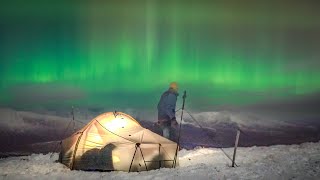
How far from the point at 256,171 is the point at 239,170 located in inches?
20.0

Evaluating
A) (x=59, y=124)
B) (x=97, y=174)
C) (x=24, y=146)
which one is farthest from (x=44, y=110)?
(x=97, y=174)

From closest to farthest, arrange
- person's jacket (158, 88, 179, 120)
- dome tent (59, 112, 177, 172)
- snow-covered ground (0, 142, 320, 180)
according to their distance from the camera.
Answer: snow-covered ground (0, 142, 320, 180)
dome tent (59, 112, 177, 172)
person's jacket (158, 88, 179, 120)

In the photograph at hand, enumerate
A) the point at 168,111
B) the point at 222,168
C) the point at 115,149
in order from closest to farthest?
the point at 222,168
the point at 115,149
the point at 168,111

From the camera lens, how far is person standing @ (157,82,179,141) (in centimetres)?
1584

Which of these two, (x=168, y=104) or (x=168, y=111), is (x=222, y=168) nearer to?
(x=168, y=111)

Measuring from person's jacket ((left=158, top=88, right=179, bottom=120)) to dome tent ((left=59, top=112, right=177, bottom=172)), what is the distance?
195 centimetres

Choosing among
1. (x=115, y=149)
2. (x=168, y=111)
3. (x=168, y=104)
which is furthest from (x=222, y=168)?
(x=168, y=104)

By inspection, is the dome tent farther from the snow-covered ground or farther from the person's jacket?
the person's jacket

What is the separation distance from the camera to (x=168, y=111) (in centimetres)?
1578

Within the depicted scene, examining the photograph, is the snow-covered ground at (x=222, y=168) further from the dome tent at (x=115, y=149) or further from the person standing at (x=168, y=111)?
the person standing at (x=168, y=111)

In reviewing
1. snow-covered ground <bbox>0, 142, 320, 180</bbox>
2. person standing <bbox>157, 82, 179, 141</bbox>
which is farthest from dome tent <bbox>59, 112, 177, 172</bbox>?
person standing <bbox>157, 82, 179, 141</bbox>

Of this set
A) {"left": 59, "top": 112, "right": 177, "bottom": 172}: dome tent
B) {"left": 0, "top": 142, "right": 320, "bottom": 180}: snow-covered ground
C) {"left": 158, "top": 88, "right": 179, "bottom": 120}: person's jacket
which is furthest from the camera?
{"left": 158, "top": 88, "right": 179, "bottom": 120}: person's jacket

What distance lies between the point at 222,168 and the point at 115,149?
3.68 meters

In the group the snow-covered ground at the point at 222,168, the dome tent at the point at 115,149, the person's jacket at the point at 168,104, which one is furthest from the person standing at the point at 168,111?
the dome tent at the point at 115,149
